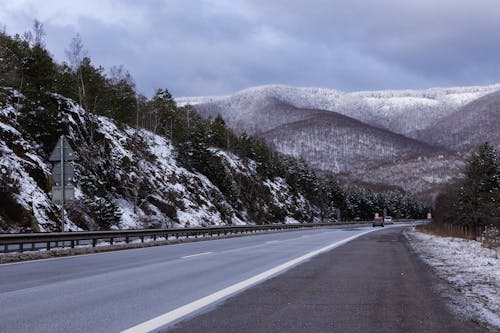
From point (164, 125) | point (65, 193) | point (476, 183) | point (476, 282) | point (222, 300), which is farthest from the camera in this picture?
point (164, 125)

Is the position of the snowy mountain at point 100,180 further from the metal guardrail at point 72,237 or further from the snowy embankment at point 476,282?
the snowy embankment at point 476,282

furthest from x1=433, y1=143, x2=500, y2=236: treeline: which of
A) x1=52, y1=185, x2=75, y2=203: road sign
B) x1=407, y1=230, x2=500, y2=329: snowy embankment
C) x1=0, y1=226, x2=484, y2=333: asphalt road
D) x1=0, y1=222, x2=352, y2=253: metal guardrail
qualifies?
x1=0, y1=226, x2=484, y2=333: asphalt road

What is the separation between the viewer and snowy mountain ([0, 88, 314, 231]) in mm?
29953

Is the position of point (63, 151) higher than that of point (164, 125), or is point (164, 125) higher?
point (164, 125)

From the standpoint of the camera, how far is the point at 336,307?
21.7 ft

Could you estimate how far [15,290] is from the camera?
324 inches

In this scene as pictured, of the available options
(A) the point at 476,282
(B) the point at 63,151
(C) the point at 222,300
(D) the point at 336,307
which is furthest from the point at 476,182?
(C) the point at 222,300

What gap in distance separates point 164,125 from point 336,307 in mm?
83248

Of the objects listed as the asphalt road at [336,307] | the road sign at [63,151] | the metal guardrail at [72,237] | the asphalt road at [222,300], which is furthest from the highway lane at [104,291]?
the road sign at [63,151]

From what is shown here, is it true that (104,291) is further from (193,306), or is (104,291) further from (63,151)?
(63,151)

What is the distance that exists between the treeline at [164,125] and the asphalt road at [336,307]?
108 ft

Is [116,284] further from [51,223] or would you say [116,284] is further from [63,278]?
[51,223]

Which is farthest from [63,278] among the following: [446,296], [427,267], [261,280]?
[427,267]

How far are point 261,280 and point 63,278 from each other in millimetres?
3967
